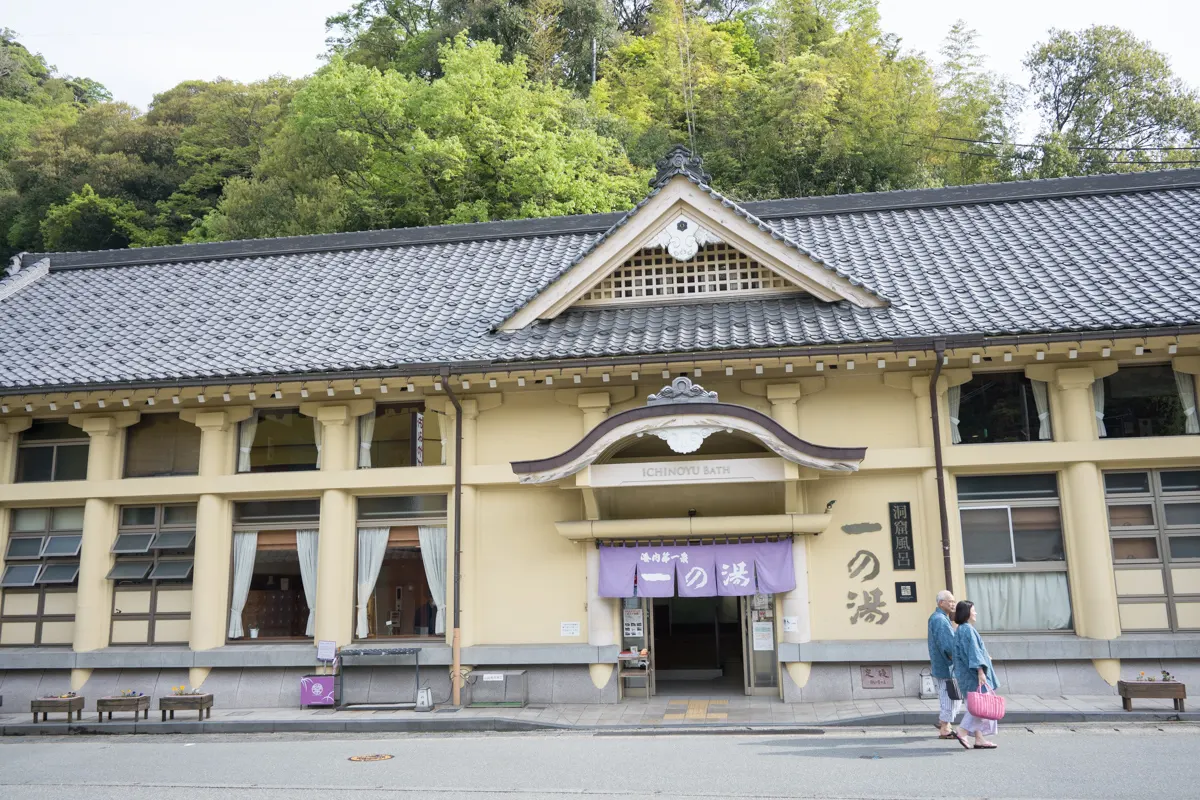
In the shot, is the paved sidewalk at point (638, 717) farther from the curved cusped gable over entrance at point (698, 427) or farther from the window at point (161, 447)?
the window at point (161, 447)

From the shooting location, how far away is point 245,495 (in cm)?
1508

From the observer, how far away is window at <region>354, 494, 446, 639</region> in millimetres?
14578

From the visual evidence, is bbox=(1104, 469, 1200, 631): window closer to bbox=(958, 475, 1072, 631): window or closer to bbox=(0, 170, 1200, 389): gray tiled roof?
bbox=(958, 475, 1072, 631): window

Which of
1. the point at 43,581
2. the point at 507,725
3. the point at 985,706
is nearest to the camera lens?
the point at 985,706

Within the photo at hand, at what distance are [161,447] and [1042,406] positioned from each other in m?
13.8

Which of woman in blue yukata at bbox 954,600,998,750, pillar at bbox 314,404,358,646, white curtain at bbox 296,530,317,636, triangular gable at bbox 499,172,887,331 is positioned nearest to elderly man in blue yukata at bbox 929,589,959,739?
woman in blue yukata at bbox 954,600,998,750

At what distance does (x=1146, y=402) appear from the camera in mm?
13500

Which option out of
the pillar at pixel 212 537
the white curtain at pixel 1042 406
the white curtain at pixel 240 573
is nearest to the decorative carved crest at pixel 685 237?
the white curtain at pixel 1042 406

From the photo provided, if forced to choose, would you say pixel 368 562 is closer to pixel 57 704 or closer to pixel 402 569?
pixel 402 569

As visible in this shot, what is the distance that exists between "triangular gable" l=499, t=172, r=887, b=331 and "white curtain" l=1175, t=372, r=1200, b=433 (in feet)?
14.5

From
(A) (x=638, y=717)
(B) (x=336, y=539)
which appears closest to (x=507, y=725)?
(A) (x=638, y=717)

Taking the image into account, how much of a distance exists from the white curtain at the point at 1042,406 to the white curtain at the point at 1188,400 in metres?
1.81

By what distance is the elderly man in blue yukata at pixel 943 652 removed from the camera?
9.72 meters

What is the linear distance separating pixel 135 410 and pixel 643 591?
885cm
